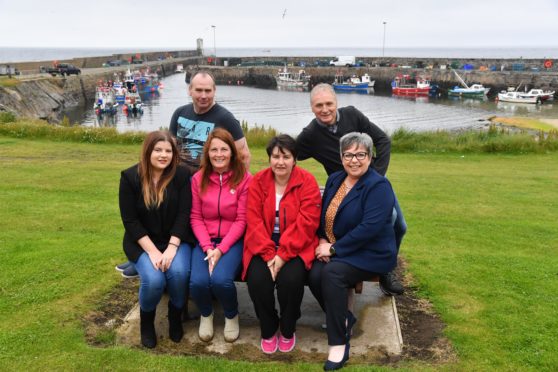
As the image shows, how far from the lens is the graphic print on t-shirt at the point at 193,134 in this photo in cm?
412

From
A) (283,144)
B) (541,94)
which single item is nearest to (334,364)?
(283,144)

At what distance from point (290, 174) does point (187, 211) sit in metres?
Result: 0.86

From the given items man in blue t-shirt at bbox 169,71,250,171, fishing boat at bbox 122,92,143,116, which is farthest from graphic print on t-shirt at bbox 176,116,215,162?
fishing boat at bbox 122,92,143,116

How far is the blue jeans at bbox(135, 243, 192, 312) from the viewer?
3.45 metres

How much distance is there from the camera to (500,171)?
11750 mm

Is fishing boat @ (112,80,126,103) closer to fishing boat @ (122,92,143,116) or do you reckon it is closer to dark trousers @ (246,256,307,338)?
fishing boat @ (122,92,143,116)

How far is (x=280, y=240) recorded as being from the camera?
350 cm

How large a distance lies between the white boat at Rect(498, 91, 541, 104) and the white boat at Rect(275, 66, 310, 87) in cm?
2731

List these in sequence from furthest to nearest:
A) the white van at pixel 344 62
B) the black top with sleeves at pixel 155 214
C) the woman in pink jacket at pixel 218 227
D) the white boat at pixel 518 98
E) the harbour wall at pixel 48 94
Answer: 1. the white van at pixel 344 62
2. the white boat at pixel 518 98
3. the harbour wall at pixel 48 94
4. the black top with sleeves at pixel 155 214
5. the woman in pink jacket at pixel 218 227

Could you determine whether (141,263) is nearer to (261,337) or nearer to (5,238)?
(261,337)

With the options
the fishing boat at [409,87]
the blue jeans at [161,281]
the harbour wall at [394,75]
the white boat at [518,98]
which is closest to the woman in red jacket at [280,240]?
the blue jeans at [161,281]

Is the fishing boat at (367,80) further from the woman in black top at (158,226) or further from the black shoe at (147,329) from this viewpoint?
the black shoe at (147,329)

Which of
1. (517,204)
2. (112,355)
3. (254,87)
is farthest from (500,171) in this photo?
(254,87)

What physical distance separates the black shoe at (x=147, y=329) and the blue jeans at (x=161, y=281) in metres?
0.05
